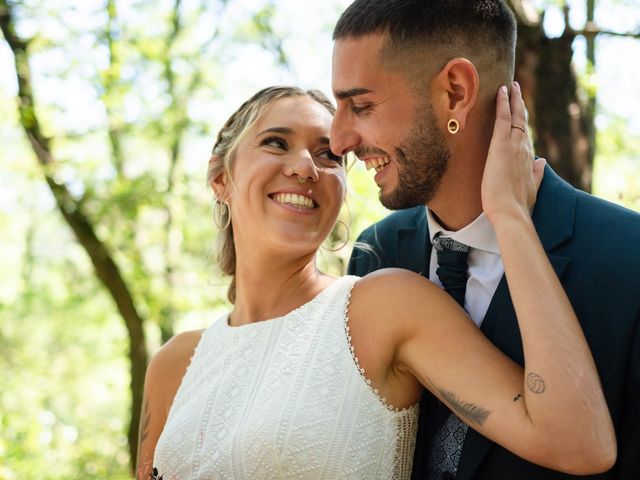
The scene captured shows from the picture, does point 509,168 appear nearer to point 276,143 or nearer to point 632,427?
point 632,427

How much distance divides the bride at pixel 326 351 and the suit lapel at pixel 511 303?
0.29ft

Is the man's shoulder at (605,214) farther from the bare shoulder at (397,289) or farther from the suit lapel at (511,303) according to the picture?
the bare shoulder at (397,289)

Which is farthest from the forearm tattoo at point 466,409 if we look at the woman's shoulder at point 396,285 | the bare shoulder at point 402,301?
A: the woman's shoulder at point 396,285

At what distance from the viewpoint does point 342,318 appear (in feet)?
9.95

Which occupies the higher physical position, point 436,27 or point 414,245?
point 436,27

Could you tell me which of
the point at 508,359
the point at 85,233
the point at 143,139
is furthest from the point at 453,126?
the point at 143,139

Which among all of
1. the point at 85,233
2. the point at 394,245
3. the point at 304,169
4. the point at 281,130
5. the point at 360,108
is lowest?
the point at 85,233

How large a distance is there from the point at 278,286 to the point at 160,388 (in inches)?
29.4

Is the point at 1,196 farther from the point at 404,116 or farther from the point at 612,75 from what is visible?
the point at 404,116

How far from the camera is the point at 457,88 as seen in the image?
2.83m

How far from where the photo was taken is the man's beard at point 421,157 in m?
2.86

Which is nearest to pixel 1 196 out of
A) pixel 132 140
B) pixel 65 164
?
pixel 132 140

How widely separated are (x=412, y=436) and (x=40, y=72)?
953cm

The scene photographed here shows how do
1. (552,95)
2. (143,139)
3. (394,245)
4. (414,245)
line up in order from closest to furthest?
(414,245), (394,245), (552,95), (143,139)
